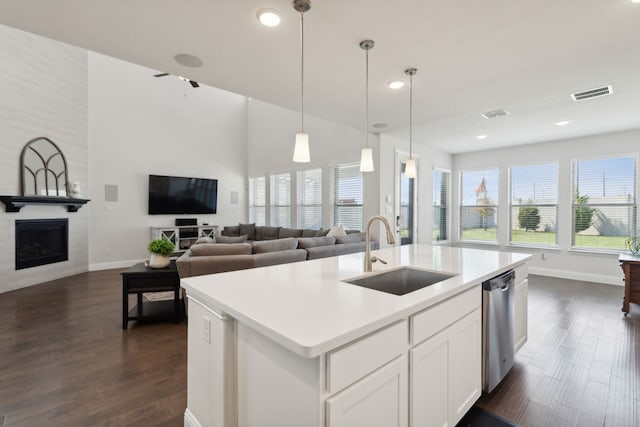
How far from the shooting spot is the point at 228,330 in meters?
1.37

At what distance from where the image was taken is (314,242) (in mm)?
4047


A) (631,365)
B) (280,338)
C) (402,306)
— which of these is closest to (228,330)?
(280,338)

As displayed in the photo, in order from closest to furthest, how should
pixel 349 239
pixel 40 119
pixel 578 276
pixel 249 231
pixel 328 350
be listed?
pixel 328 350 < pixel 349 239 < pixel 40 119 < pixel 578 276 < pixel 249 231

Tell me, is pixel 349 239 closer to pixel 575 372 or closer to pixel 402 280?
pixel 402 280

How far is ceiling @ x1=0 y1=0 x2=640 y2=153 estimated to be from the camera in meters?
1.93

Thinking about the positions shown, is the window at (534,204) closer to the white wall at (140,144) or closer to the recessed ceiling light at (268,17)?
the recessed ceiling light at (268,17)

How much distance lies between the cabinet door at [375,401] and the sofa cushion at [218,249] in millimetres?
2440

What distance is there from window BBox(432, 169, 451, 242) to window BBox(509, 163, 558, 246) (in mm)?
1253

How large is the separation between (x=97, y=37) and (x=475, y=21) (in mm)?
2759

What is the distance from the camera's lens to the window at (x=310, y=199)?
6547 mm

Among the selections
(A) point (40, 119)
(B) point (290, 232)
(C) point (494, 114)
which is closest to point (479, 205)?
(C) point (494, 114)

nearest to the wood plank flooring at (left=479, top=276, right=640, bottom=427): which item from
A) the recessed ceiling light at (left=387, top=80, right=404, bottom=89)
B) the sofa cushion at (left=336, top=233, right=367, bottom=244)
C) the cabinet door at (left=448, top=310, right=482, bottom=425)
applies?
the cabinet door at (left=448, top=310, right=482, bottom=425)

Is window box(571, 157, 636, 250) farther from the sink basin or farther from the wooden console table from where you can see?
the sink basin

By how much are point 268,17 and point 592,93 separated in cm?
363
